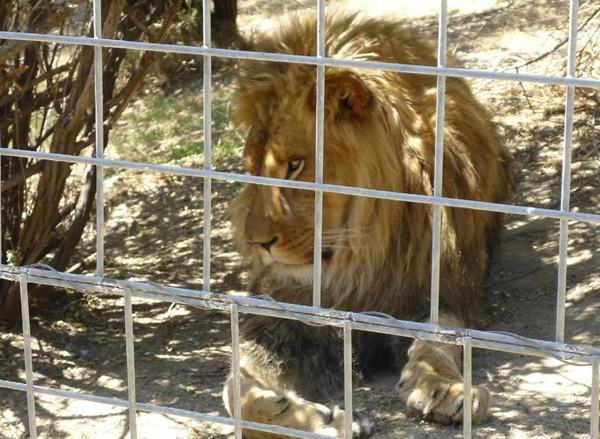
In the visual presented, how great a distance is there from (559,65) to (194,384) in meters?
3.04

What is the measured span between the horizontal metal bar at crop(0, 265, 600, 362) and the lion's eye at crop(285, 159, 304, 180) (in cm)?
103

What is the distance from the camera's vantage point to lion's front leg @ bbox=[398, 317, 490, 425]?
2992 millimetres

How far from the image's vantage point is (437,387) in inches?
121

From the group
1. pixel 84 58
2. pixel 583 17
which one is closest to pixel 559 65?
pixel 583 17

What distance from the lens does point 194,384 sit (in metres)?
3.70

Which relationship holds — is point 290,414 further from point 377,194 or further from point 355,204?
point 377,194

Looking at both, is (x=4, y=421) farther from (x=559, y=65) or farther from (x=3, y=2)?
(x=559, y=65)

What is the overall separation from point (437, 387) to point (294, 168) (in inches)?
35.6

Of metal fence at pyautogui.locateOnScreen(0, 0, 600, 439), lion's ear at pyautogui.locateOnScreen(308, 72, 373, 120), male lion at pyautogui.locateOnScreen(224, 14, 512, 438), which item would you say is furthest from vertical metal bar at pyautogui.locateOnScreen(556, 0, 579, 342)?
lion's ear at pyautogui.locateOnScreen(308, 72, 373, 120)

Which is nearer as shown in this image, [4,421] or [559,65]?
[4,421]

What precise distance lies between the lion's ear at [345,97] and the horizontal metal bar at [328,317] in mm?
1141

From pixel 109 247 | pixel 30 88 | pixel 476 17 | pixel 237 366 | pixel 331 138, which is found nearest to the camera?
pixel 237 366

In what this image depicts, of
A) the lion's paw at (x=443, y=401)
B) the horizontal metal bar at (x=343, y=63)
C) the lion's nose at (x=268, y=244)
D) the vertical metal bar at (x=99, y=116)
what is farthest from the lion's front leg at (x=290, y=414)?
the horizontal metal bar at (x=343, y=63)

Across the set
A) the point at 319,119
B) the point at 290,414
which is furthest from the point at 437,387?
the point at 319,119
